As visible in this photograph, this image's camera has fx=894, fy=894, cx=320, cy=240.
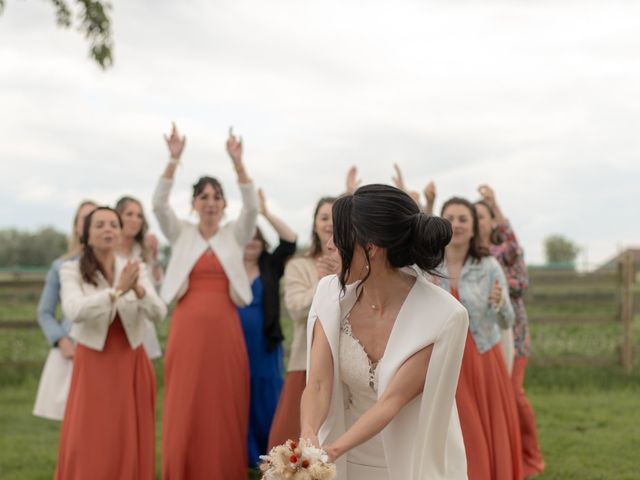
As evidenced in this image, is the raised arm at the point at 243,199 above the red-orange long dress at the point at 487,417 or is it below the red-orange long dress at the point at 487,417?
above

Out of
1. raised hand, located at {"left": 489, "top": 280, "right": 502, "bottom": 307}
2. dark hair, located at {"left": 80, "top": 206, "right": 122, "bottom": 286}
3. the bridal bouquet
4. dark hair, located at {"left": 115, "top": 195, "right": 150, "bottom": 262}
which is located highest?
dark hair, located at {"left": 115, "top": 195, "right": 150, "bottom": 262}

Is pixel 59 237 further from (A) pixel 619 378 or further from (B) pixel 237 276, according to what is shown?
(B) pixel 237 276

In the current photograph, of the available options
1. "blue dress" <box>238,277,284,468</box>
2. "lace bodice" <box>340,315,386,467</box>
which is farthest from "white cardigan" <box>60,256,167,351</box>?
"lace bodice" <box>340,315,386,467</box>

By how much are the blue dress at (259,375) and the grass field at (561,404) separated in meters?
0.36

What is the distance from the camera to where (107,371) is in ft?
20.7

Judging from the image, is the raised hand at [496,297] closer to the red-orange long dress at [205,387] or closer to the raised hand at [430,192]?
the raised hand at [430,192]

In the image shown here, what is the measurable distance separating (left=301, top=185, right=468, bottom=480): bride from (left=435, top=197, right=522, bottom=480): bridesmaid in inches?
91.3

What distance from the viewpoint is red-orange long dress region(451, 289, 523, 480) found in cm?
582

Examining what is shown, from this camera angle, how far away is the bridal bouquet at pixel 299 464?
2898 millimetres

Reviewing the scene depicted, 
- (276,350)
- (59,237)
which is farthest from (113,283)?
(59,237)

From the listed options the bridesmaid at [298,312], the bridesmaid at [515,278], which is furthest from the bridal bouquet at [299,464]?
the bridesmaid at [515,278]

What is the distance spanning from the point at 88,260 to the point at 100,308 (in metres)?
0.57

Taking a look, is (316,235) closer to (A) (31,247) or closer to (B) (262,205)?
(B) (262,205)

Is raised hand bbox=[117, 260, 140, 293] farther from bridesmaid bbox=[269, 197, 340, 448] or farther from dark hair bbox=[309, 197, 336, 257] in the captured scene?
dark hair bbox=[309, 197, 336, 257]
